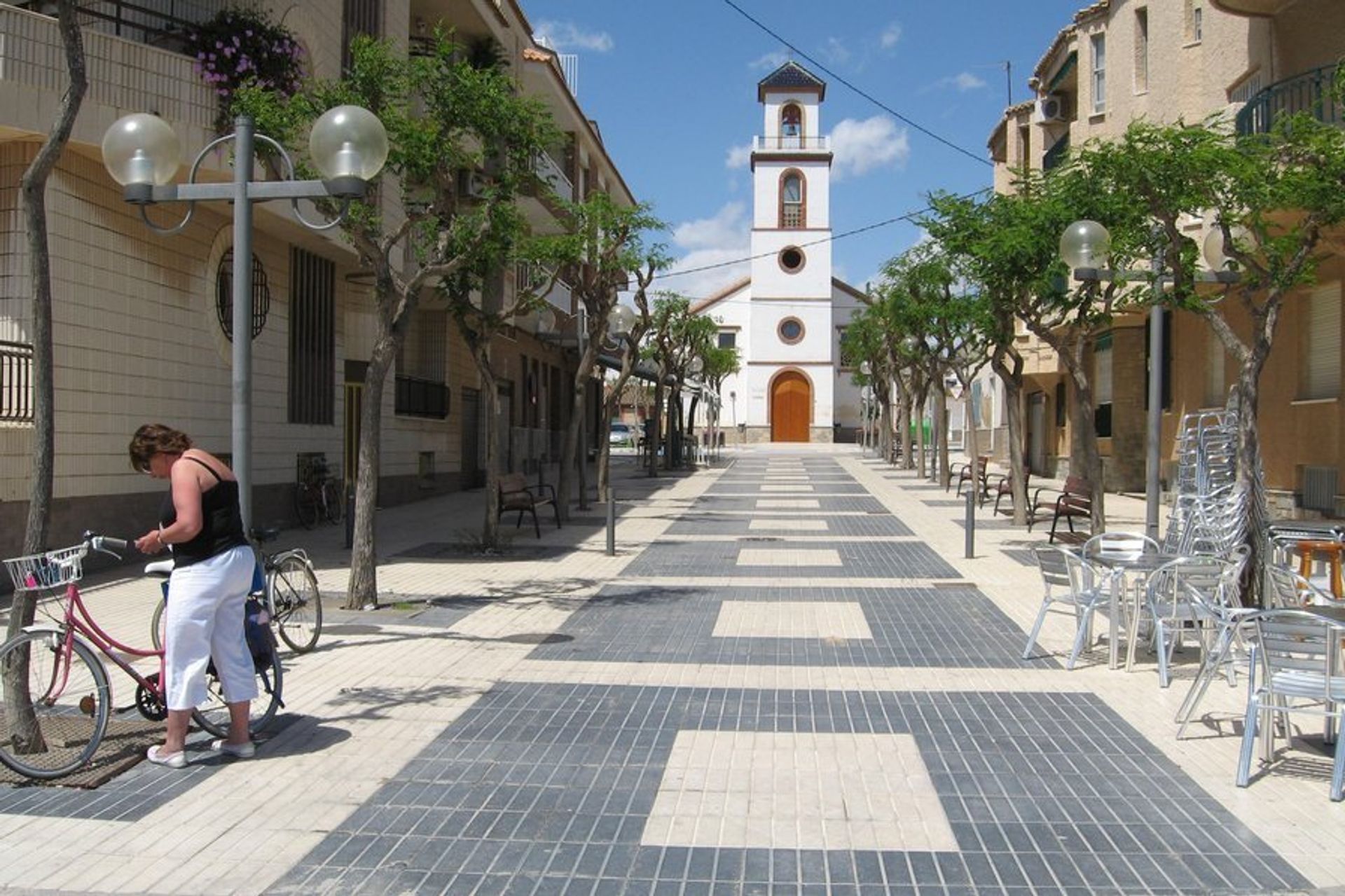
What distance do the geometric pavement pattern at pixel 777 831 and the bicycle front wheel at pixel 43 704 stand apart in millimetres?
1439

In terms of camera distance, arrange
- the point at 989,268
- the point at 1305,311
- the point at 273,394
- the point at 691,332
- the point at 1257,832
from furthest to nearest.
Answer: the point at 691,332, the point at 1305,311, the point at 273,394, the point at 989,268, the point at 1257,832

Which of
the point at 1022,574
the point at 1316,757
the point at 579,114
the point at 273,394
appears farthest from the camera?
the point at 579,114

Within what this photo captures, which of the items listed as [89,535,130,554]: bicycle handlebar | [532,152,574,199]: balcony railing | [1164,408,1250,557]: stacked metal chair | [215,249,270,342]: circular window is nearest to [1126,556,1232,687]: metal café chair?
[1164,408,1250,557]: stacked metal chair

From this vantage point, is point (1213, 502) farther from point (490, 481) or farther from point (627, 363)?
point (627, 363)

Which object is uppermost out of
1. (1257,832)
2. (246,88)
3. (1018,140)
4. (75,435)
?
(1018,140)

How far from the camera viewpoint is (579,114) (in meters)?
33.6

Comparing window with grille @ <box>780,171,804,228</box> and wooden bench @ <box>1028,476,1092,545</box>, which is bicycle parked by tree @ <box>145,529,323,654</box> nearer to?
wooden bench @ <box>1028,476,1092,545</box>

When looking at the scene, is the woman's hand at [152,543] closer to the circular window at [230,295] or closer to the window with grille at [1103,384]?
the circular window at [230,295]

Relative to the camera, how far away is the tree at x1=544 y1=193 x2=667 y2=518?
19641mm

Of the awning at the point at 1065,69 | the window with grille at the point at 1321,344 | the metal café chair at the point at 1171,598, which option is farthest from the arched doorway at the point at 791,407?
the metal café chair at the point at 1171,598

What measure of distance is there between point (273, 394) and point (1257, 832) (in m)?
14.6

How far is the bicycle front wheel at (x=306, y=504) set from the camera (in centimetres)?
1762

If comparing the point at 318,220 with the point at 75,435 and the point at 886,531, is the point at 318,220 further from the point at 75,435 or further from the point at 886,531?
the point at 886,531

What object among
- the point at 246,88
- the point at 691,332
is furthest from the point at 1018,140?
the point at 246,88
